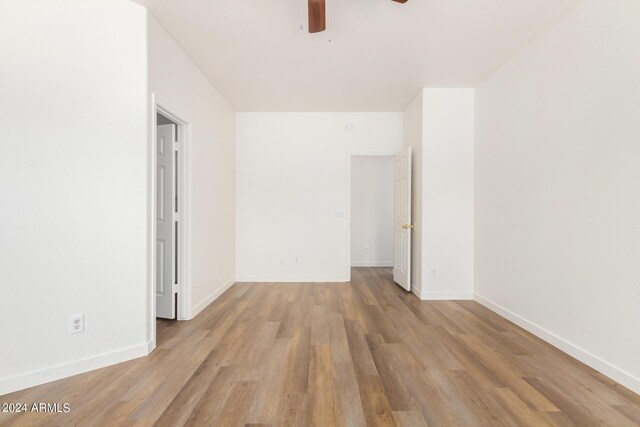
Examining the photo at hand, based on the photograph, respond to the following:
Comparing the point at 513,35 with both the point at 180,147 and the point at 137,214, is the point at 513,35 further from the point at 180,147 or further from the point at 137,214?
the point at 137,214

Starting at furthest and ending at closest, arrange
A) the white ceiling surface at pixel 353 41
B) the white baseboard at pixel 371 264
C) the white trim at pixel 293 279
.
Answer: the white baseboard at pixel 371 264, the white trim at pixel 293 279, the white ceiling surface at pixel 353 41

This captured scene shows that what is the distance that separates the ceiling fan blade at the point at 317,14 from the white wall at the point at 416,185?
2.40m

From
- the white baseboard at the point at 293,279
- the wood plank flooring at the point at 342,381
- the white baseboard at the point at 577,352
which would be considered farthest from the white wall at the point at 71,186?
the white baseboard at the point at 577,352

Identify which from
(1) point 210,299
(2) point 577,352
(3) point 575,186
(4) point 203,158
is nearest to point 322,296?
(1) point 210,299

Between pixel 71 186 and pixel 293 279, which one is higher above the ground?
pixel 71 186

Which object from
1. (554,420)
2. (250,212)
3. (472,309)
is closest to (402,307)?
(472,309)

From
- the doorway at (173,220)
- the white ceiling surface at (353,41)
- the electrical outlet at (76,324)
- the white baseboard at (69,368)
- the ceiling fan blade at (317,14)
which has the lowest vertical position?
the white baseboard at (69,368)

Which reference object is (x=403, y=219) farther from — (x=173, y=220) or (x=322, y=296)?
(x=173, y=220)

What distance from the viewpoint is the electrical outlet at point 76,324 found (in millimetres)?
2104

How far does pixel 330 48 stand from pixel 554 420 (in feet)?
10.8

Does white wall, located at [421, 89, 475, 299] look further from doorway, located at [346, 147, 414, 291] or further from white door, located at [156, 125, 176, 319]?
white door, located at [156, 125, 176, 319]

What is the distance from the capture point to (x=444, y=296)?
400 cm

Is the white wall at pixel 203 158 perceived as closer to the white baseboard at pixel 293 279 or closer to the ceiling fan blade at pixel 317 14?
the white baseboard at pixel 293 279

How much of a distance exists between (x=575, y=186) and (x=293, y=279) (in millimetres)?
3785
